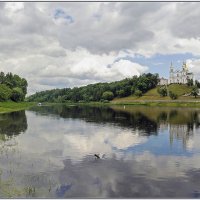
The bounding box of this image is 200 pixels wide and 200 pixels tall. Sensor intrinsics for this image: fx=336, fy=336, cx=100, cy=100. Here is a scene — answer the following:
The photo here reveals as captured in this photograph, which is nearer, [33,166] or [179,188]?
[179,188]

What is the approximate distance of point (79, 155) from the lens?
148 ft

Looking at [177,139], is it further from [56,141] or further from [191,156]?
→ [56,141]

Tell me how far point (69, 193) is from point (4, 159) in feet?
53.9

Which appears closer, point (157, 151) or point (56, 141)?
point (157, 151)

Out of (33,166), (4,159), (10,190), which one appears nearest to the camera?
(10,190)

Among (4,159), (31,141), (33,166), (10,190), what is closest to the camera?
(10,190)

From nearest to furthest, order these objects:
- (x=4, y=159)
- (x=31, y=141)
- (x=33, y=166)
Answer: (x=33, y=166)
(x=4, y=159)
(x=31, y=141)

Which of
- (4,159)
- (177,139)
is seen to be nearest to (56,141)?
(4,159)

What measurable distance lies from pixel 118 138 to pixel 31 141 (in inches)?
615

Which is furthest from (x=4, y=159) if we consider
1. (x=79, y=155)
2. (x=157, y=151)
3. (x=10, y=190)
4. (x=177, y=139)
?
(x=177, y=139)

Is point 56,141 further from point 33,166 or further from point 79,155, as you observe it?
point 33,166

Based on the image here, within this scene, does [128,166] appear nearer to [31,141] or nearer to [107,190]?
[107,190]

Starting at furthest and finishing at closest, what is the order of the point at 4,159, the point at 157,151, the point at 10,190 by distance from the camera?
the point at 157,151, the point at 4,159, the point at 10,190

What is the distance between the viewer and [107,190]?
2994cm
